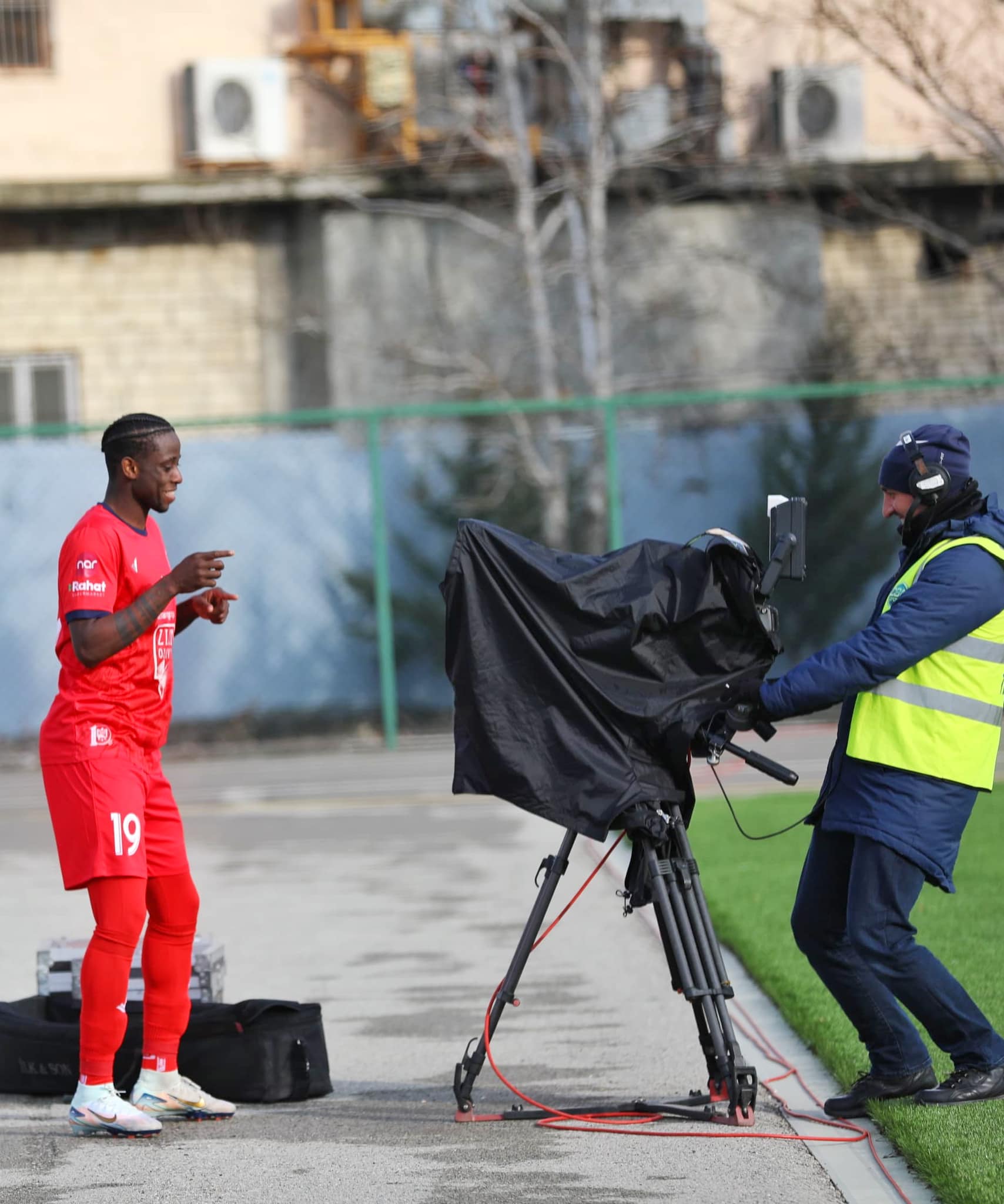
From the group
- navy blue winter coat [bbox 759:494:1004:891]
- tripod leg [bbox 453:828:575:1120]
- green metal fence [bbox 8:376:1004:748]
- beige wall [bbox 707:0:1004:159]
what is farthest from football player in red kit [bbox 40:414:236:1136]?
beige wall [bbox 707:0:1004:159]

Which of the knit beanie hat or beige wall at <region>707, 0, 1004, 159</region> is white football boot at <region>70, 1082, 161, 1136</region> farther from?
beige wall at <region>707, 0, 1004, 159</region>

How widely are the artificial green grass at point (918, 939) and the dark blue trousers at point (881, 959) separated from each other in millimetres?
174

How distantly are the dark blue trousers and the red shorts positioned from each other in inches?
77.4

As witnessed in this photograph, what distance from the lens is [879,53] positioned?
15.4 metres

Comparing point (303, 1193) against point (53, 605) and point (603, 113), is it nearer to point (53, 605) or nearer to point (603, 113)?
point (53, 605)

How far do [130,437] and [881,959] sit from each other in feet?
8.67

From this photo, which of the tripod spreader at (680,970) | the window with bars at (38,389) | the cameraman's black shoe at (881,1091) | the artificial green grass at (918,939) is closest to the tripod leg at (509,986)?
the tripod spreader at (680,970)

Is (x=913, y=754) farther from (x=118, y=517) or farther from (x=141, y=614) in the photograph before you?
(x=118, y=517)

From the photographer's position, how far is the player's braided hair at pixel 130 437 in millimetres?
5531

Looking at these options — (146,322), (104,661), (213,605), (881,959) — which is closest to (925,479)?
(881,959)

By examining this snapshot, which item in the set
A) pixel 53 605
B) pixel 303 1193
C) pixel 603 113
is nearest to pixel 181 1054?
pixel 303 1193

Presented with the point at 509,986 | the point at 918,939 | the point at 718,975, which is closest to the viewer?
the point at 718,975

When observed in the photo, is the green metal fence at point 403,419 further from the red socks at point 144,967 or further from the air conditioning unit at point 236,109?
the red socks at point 144,967

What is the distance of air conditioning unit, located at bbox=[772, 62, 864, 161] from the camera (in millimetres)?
21484
